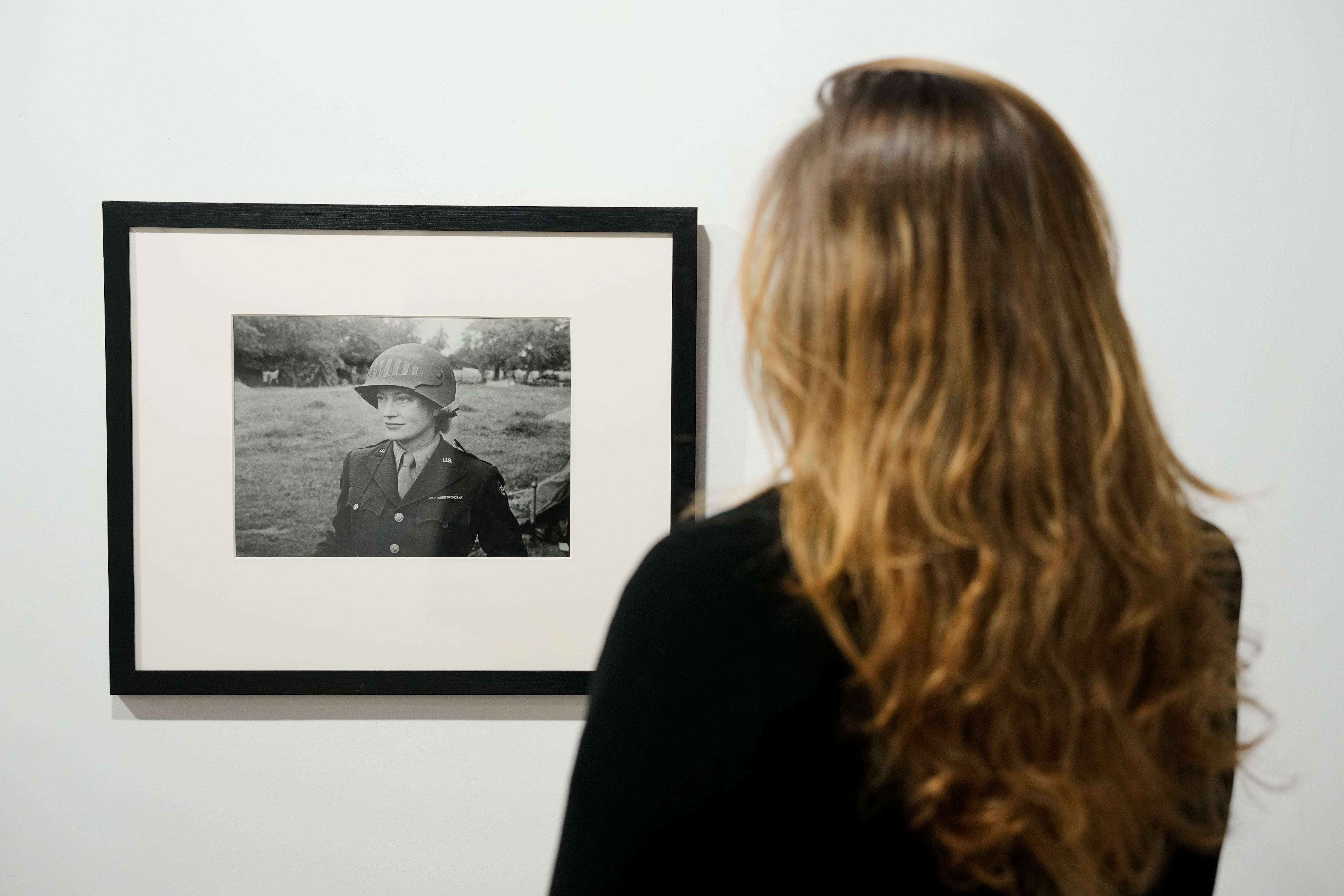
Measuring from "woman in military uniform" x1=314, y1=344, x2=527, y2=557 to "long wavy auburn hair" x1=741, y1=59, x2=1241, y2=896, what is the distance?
0.58m

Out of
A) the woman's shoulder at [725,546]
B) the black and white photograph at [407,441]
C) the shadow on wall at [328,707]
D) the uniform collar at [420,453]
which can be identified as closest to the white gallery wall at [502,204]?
the shadow on wall at [328,707]

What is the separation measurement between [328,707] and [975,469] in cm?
83

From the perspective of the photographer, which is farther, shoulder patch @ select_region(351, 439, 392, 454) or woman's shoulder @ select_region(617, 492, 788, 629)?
shoulder patch @ select_region(351, 439, 392, 454)

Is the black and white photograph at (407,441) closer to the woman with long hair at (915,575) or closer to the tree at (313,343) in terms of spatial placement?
the tree at (313,343)

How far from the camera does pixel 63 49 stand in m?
0.95

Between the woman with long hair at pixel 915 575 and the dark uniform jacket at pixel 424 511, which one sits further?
the dark uniform jacket at pixel 424 511

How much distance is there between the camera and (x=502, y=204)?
37.9 inches

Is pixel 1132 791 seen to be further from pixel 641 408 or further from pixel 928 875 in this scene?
pixel 641 408

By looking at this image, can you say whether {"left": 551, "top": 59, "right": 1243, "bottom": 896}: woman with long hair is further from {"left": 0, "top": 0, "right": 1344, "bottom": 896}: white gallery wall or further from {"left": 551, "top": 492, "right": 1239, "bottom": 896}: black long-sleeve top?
{"left": 0, "top": 0, "right": 1344, "bottom": 896}: white gallery wall

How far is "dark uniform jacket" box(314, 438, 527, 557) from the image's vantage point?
964 millimetres

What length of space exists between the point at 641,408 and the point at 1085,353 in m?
0.57

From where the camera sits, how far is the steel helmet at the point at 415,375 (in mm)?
957

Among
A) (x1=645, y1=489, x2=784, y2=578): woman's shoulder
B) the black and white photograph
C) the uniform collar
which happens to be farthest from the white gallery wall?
(x1=645, y1=489, x2=784, y2=578): woman's shoulder

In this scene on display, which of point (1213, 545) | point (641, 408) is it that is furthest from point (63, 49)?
point (1213, 545)
